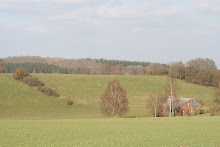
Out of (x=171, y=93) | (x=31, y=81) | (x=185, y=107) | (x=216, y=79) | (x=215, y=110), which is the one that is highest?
(x=216, y=79)

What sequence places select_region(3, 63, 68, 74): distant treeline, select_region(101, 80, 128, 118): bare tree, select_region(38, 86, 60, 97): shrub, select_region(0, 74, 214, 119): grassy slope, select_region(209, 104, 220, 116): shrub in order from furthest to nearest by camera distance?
select_region(3, 63, 68, 74): distant treeline, select_region(38, 86, 60, 97): shrub, select_region(0, 74, 214, 119): grassy slope, select_region(209, 104, 220, 116): shrub, select_region(101, 80, 128, 118): bare tree

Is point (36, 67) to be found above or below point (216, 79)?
above

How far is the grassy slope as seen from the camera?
7687cm

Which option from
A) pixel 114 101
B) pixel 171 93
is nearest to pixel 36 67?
pixel 171 93

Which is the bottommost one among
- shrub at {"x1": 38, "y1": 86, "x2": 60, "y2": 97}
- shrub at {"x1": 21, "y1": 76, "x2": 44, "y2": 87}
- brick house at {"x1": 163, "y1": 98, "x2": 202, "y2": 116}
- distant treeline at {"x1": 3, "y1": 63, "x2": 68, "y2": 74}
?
brick house at {"x1": 163, "y1": 98, "x2": 202, "y2": 116}

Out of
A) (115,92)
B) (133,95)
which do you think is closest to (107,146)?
(115,92)

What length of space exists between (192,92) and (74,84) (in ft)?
153

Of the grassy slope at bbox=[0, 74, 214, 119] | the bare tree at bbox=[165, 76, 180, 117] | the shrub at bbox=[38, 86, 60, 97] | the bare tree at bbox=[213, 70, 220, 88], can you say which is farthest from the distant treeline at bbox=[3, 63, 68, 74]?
the bare tree at bbox=[165, 76, 180, 117]

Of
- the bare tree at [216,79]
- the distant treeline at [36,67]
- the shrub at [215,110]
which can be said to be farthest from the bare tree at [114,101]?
the distant treeline at [36,67]

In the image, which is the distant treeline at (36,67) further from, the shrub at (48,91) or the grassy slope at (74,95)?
the shrub at (48,91)

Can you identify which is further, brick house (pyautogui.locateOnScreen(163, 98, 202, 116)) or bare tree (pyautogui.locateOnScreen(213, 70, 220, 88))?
bare tree (pyautogui.locateOnScreen(213, 70, 220, 88))

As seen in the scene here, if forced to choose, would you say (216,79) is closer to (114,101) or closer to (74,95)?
(74,95)

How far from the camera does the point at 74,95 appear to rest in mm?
101500

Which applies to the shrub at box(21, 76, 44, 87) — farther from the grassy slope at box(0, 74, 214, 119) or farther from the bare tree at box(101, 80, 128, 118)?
the bare tree at box(101, 80, 128, 118)
